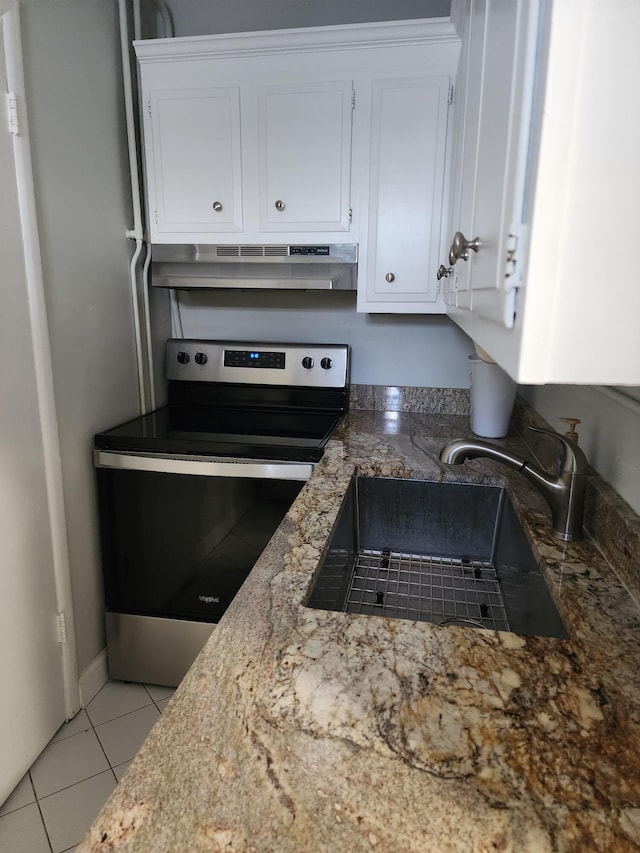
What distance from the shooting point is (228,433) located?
1931mm

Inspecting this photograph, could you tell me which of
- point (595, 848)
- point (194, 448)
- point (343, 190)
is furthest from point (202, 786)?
point (343, 190)

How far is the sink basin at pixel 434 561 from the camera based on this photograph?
1083 millimetres

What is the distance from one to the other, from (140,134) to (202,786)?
220cm

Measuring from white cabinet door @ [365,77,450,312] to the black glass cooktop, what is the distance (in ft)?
1.69

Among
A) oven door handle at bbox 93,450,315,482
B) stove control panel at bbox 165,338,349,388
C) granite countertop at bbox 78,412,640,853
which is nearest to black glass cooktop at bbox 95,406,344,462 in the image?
oven door handle at bbox 93,450,315,482

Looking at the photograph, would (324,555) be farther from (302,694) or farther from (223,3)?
(223,3)

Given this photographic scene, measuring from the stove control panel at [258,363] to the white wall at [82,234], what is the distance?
270 mm

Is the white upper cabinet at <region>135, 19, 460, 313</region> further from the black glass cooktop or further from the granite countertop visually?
the granite countertop

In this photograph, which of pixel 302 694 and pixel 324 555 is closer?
pixel 302 694

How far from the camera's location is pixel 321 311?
7.54 ft

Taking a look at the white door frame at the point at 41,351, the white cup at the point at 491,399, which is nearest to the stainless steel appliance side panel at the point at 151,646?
the white door frame at the point at 41,351

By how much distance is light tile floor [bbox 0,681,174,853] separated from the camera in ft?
4.71

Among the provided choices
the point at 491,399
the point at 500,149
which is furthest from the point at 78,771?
the point at 500,149

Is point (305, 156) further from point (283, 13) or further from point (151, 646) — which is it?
point (151, 646)
